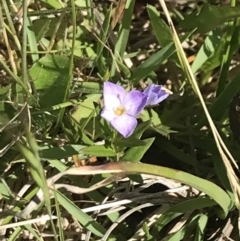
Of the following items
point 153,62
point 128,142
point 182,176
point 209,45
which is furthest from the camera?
point 209,45

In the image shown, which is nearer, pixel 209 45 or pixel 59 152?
pixel 59 152

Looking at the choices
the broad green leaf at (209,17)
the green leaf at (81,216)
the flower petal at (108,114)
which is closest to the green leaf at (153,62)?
the broad green leaf at (209,17)

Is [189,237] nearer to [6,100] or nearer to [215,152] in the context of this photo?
[215,152]

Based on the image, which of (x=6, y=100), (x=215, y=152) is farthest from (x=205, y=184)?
(x=6, y=100)

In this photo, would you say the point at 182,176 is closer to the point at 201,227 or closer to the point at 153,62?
the point at 201,227

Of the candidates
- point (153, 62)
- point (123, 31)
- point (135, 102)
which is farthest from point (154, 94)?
point (123, 31)

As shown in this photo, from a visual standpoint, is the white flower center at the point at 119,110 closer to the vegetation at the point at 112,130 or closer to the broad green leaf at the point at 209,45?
the vegetation at the point at 112,130

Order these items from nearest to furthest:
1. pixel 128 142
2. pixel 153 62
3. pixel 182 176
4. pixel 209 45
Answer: pixel 182 176, pixel 128 142, pixel 153 62, pixel 209 45
